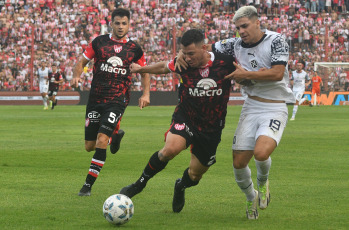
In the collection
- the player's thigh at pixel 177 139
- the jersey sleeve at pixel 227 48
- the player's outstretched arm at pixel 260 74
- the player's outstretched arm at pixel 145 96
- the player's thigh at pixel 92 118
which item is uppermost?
the jersey sleeve at pixel 227 48

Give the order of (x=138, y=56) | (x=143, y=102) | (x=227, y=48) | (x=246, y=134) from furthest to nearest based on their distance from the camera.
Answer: (x=138, y=56)
(x=143, y=102)
(x=227, y=48)
(x=246, y=134)

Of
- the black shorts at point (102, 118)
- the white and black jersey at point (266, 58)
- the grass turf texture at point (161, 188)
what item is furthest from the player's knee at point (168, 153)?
the black shorts at point (102, 118)

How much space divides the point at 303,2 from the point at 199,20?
724 centimetres

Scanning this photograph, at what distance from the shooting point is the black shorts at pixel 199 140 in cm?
757

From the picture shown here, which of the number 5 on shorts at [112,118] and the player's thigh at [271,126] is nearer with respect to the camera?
the player's thigh at [271,126]

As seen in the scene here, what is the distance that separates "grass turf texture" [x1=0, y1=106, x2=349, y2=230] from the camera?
22.8 feet

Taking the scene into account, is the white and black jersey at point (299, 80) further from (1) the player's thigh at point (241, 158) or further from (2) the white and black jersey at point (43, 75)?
(1) the player's thigh at point (241, 158)

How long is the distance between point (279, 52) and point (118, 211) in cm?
241

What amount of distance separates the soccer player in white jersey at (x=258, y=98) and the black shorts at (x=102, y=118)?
7.41ft

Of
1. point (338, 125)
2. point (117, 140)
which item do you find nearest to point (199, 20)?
point (338, 125)

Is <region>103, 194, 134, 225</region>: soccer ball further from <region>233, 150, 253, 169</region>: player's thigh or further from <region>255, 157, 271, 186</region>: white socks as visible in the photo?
<region>255, 157, 271, 186</region>: white socks

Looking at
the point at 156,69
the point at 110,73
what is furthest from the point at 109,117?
the point at 156,69

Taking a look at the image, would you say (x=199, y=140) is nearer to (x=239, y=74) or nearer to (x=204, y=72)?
(x=204, y=72)

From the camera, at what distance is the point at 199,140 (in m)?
7.71
